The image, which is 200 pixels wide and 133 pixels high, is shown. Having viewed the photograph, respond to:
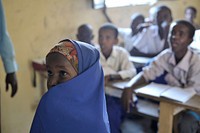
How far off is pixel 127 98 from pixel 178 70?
0.42 meters

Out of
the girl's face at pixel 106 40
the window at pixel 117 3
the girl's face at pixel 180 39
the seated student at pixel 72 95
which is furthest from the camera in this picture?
the window at pixel 117 3

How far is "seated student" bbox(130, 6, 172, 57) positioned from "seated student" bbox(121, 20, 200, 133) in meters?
0.86

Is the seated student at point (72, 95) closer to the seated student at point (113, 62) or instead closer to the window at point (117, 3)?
the seated student at point (113, 62)

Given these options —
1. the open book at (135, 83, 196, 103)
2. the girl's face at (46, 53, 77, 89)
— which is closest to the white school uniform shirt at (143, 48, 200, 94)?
the open book at (135, 83, 196, 103)

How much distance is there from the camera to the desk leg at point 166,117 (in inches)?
71.9

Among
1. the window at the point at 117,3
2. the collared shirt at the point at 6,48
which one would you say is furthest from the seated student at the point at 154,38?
the collared shirt at the point at 6,48

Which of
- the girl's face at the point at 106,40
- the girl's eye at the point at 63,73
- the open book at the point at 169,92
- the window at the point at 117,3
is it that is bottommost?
the open book at the point at 169,92

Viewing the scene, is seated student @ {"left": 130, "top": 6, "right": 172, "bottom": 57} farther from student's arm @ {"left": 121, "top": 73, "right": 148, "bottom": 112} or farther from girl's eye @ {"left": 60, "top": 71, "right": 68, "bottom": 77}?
girl's eye @ {"left": 60, "top": 71, "right": 68, "bottom": 77}

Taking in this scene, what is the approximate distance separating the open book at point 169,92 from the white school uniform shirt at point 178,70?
0.11 m

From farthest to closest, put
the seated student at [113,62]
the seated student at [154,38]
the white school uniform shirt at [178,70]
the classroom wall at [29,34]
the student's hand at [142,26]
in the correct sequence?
the student's hand at [142,26], the seated student at [154,38], the classroom wall at [29,34], the seated student at [113,62], the white school uniform shirt at [178,70]

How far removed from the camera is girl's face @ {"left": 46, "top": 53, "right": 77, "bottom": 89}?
1.07m

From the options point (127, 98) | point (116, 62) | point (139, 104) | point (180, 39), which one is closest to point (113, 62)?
point (116, 62)

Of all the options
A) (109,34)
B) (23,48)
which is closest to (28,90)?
(23,48)

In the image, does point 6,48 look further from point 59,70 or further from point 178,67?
point 178,67
